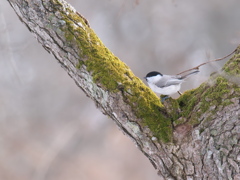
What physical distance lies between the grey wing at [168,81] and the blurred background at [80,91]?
2416 mm

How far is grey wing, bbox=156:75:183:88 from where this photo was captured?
5.14 feet

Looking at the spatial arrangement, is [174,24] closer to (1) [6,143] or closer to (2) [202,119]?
(1) [6,143]

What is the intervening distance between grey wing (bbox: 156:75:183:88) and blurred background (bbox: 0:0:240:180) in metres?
2.42

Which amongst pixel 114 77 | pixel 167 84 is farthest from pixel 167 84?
pixel 114 77

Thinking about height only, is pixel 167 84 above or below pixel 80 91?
below

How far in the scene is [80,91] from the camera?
4.21 metres

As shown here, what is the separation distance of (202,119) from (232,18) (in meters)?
3.06

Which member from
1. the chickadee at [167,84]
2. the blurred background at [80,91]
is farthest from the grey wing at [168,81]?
the blurred background at [80,91]

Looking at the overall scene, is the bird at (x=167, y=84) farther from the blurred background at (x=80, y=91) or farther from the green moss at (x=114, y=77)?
the blurred background at (x=80, y=91)

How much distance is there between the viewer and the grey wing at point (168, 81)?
1.57 m

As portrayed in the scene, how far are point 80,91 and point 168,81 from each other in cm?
272

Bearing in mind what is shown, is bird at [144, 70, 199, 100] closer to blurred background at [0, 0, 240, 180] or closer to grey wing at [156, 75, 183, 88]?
grey wing at [156, 75, 183, 88]

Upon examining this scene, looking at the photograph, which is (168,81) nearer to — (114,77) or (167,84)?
(167,84)

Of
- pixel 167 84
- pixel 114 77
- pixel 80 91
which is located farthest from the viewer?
pixel 80 91
